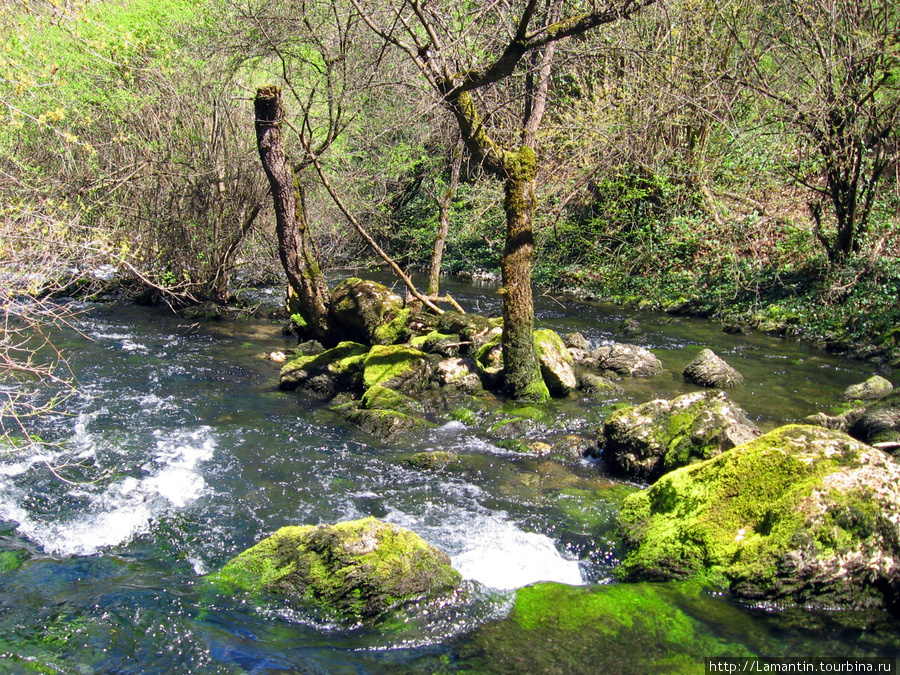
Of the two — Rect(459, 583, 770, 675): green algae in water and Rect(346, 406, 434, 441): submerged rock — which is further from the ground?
Rect(459, 583, 770, 675): green algae in water

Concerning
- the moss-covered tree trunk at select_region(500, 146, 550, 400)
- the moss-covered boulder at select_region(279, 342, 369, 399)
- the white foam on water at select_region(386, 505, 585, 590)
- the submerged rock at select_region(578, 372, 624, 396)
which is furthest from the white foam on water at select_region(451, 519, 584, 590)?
the moss-covered boulder at select_region(279, 342, 369, 399)

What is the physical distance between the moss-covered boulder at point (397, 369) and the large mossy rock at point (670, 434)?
319cm

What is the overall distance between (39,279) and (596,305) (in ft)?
42.9

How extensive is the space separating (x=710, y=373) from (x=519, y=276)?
3704mm

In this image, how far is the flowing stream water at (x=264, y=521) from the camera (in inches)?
163

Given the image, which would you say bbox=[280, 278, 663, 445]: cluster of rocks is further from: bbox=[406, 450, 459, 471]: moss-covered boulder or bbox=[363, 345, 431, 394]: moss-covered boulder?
bbox=[406, 450, 459, 471]: moss-covered boulder

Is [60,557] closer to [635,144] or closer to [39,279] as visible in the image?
[39,279]

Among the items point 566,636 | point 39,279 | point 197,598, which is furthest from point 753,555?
point 39,279

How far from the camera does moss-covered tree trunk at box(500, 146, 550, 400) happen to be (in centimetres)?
870

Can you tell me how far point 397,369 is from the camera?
9.73 meters

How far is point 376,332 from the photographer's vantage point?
11.2 m

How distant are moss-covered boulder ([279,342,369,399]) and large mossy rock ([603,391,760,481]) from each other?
161 inches

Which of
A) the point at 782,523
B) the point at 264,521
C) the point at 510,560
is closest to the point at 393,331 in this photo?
the point at 264,521

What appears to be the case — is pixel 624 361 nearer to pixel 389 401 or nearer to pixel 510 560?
pixel 389 401
